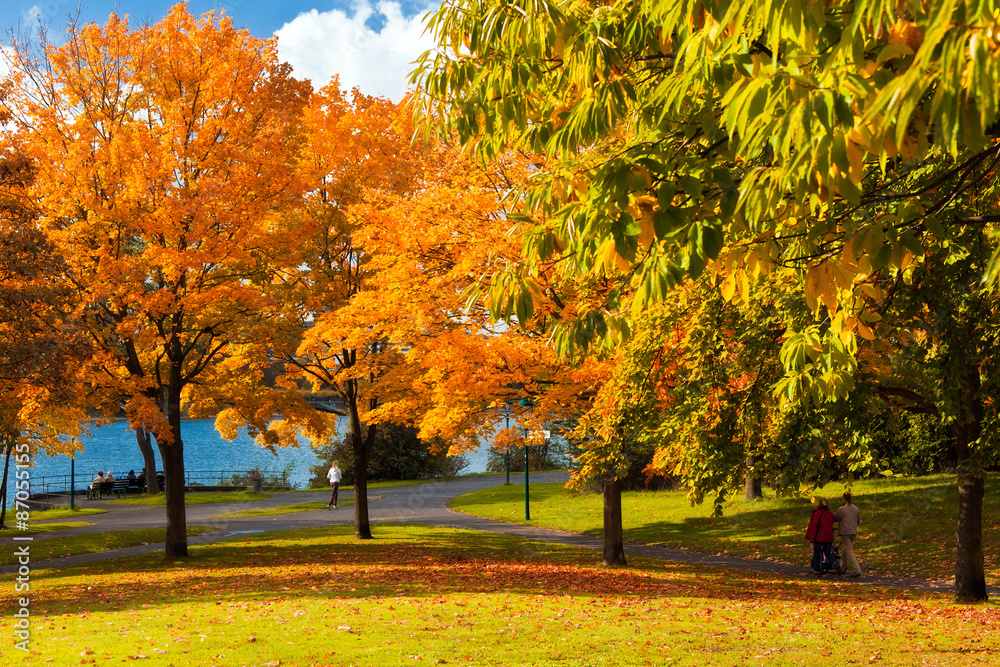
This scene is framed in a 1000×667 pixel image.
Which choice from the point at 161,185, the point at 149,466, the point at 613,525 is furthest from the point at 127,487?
the point at 613,525

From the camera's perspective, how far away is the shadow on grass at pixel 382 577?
545 inches

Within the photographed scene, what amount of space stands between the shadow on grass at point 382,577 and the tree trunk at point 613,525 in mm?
493

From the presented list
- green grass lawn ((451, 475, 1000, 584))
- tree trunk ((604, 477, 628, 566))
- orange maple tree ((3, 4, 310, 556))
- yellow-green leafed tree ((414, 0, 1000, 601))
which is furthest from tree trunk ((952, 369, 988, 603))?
orange maple tree ((3, 4, 310, 556))

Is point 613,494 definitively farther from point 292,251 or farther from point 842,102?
point 842,102

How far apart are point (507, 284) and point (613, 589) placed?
38.3 ft

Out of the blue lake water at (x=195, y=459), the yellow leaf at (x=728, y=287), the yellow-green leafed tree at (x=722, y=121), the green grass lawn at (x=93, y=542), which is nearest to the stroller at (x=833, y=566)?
the yellow-green leafed tree at (x=722, y=121)

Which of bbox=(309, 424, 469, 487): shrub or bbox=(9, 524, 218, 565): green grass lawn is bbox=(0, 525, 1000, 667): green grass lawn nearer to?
bbox=(9, 524, 218, 565): green grass lawn

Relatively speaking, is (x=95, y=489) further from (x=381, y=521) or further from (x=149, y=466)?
(x=381, y=521)

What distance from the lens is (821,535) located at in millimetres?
17031

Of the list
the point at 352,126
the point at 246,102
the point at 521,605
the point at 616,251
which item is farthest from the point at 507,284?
the point at 352,126

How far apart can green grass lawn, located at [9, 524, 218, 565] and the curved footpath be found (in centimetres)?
51

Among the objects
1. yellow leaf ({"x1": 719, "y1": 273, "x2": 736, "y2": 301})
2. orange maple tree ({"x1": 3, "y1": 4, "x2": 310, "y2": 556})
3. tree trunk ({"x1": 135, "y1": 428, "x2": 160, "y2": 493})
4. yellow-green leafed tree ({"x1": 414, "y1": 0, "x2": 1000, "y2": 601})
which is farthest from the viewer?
tree trunk ({"x1": 135, "y1": 428, "x2": 160, "y2": 493})

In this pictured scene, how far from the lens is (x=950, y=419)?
11.5 meters

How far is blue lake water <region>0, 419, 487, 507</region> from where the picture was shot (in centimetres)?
6431
